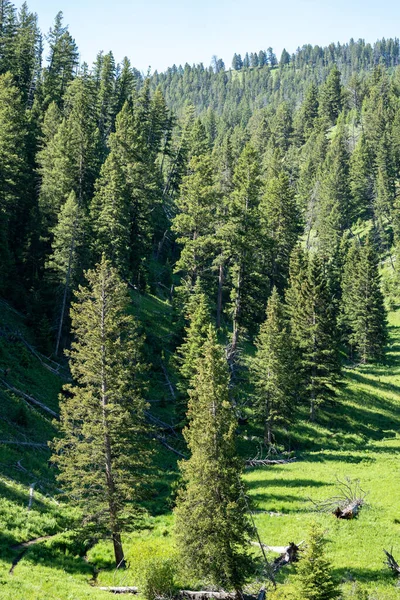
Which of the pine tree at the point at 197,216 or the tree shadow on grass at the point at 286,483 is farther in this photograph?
the pine tree at the point at 197,216

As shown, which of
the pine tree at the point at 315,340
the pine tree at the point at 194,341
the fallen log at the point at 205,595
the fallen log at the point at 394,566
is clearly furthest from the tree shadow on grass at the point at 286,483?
the pine tree at the point at 315,340

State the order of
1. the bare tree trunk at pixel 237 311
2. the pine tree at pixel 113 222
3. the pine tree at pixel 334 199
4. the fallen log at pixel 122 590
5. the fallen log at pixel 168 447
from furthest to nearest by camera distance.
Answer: the pine tree at pixel 334 199
the pine tree at pixel 113 222
the bare tree trunk at pixel 237 311
the fallen log at pixel 168 447
the fallen log at pixel 122 590

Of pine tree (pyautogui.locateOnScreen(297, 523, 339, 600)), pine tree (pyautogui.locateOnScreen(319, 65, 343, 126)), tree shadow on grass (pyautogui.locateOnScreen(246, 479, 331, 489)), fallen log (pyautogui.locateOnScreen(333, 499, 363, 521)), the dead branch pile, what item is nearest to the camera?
pine tree (pyautogui.locateOnScreen(297, 523, 339, 600))

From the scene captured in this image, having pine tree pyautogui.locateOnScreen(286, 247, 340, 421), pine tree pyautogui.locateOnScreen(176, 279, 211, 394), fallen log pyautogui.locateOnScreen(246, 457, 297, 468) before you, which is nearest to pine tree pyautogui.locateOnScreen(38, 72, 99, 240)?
pine tree pyautogui.locateOnScreen(176, 279, 211, 394)

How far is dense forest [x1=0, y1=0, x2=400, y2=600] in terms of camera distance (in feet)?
61.4

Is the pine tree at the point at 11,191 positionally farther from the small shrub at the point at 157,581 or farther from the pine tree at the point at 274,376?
the small shrub at the point at 157,581

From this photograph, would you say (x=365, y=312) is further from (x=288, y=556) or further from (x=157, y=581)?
(x=157, y=581)

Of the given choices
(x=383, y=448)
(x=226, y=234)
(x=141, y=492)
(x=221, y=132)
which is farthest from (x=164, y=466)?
(x=221, y=132)

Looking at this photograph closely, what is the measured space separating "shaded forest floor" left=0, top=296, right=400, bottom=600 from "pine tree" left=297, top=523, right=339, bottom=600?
81 centimetres

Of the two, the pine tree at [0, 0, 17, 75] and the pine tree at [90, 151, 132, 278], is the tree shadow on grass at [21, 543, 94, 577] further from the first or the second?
the pine tree at [0, 0, 17, 75]

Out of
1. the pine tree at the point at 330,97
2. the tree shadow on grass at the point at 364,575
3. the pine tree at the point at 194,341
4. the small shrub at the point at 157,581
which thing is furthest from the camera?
the pine tree at the point at 330,97

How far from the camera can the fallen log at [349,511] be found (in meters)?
22.9

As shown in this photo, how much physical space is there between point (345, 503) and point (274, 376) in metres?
13.6

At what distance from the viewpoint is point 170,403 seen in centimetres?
4212
